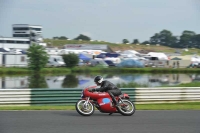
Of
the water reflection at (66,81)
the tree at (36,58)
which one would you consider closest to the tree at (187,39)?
the tree at (36,58)

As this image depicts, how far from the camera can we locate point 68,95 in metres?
16.5

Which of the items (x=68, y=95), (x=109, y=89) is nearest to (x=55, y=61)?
(x=68, y=95)

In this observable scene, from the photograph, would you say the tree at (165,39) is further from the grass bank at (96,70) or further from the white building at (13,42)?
the grass bank at (96,70)

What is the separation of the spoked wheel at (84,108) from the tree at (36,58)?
138 ft

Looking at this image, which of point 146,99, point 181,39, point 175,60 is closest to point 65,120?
point 146,99

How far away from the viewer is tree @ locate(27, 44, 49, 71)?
54.0 m

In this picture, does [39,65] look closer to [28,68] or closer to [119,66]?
[28,68]

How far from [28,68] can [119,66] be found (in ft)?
44.7

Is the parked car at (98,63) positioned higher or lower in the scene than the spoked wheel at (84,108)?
higher

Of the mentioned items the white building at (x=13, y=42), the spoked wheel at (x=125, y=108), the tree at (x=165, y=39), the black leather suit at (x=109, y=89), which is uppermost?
the tree at (x=165, y=39)

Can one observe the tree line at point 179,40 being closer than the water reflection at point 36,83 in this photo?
No

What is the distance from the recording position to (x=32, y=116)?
39.5 ft

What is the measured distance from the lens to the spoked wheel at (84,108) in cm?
1227

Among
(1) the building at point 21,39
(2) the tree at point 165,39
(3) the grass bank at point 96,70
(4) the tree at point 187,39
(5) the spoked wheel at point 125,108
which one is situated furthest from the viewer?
(2) the tree at point 165,39
